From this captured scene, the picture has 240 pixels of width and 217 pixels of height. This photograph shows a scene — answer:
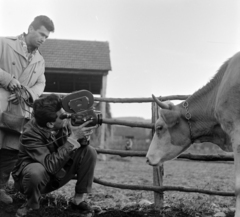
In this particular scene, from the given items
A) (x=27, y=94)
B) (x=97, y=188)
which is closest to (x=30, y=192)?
(x=27, y=94)

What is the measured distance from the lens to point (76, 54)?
12641 mm

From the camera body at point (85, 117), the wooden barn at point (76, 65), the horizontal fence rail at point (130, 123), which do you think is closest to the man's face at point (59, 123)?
the camera body at point (85, 117)

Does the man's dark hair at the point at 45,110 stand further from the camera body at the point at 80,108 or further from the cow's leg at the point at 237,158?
the cow's leg at the point at 237,158

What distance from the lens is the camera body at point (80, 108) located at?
9.53ft

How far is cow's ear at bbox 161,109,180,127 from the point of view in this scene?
348cm

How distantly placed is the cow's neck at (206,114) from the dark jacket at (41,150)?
4.33 ft

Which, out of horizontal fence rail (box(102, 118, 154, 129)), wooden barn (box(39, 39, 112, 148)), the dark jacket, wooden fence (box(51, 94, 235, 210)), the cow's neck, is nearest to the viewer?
the dark jacket

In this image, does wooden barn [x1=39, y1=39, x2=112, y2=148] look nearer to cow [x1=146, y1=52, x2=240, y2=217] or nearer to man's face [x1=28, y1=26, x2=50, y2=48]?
cow [x1=146, y1=52, x2=240, y2=217]

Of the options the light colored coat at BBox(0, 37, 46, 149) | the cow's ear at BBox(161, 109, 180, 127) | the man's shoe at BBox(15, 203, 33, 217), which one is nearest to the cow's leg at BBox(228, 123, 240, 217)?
the cow's ear at BBox(161, 109, 180, 127)

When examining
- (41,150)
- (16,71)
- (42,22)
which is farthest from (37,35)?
(41,150)

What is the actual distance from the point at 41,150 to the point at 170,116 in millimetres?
1322

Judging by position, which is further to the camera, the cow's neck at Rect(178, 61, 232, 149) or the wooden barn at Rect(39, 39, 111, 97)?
the wooden barn at Rect(39, 39, 111, 97)

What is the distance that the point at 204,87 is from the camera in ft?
11.7

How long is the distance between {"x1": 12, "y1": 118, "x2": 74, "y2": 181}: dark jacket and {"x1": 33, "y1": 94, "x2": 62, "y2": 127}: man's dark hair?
0.30 feet
